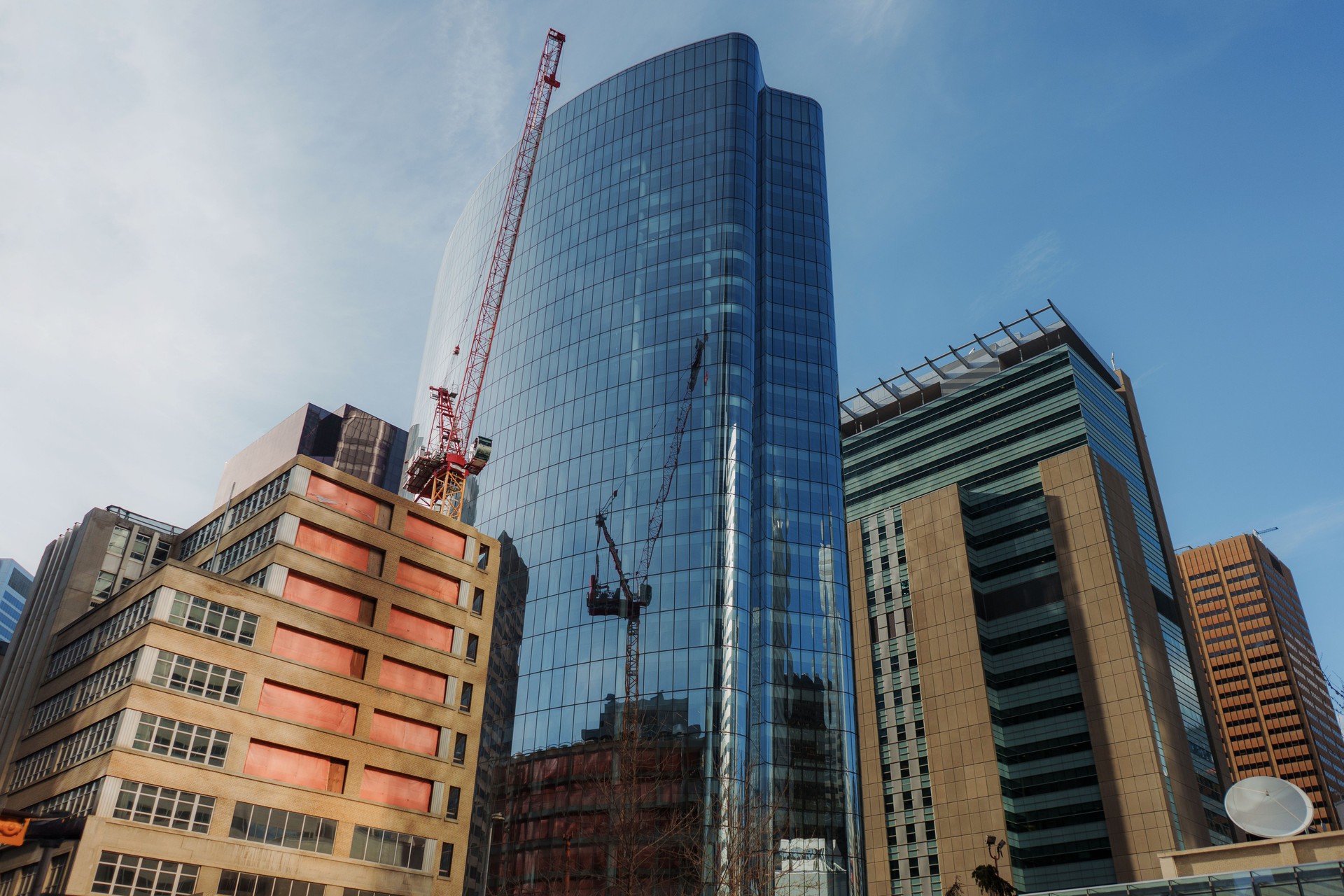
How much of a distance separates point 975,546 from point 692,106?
257 ft

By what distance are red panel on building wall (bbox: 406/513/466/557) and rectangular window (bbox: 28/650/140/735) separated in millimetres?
24565

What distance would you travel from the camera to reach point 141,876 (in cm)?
5931

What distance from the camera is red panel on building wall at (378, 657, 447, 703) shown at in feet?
253

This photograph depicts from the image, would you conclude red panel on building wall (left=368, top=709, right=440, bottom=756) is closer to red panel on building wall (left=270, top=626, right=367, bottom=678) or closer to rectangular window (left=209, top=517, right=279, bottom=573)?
red panel on building wall (left=270, top=626, right=367, bottom=678)

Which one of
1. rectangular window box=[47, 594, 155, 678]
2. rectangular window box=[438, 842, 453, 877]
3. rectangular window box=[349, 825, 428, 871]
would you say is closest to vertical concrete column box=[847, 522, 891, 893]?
rectangular window box=[438, 842, 453, 877]

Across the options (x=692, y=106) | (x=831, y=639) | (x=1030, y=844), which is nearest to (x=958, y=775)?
(x=1030, y=844)

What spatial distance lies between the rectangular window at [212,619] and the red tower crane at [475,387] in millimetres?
61598

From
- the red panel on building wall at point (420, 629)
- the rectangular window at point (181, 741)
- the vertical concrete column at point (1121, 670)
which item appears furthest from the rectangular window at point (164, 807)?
the vertical concrete column at point (1121, 670)

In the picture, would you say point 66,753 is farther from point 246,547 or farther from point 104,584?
point 104,584

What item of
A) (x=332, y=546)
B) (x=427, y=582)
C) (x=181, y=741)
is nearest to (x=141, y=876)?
(x=181, y=741)

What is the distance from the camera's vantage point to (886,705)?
5522 inches

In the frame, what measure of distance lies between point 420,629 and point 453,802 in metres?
14.5

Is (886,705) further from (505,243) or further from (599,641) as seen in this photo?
(505,243)

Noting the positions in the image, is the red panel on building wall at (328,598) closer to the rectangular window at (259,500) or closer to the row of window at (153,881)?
the rectangular window at (259,500)
